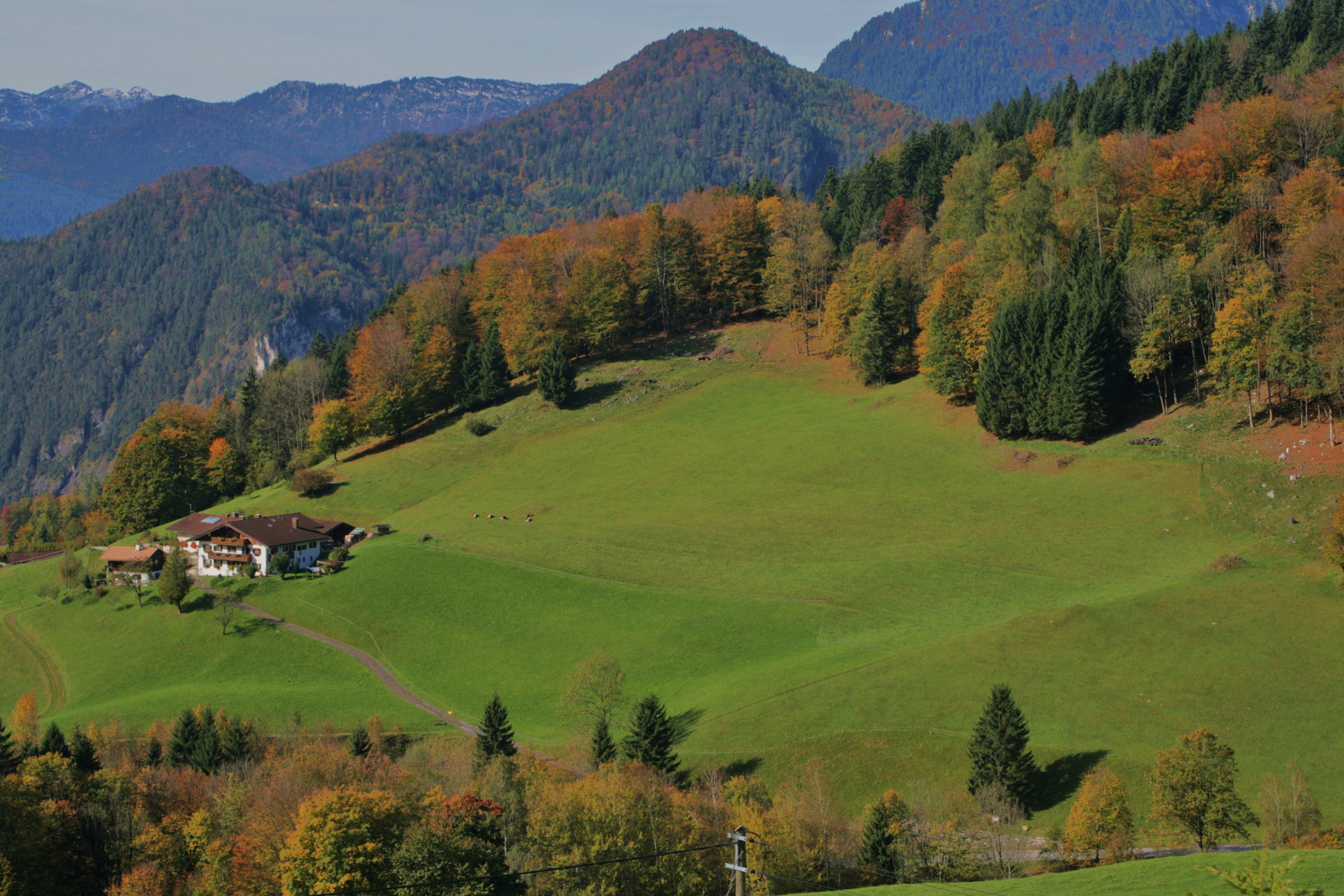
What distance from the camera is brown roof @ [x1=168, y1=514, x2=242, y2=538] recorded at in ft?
306

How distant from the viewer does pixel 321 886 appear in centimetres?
3631

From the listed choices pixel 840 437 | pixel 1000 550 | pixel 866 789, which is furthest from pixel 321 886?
pixel 840 437

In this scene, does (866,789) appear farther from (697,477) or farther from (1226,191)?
(1226,191)

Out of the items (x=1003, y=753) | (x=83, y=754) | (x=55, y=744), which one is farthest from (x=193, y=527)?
(x=1003, y=753)

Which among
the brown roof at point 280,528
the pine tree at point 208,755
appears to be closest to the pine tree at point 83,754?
the pine tree at point 208,755

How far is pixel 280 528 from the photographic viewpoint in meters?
92.2

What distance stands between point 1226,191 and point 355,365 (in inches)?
3886

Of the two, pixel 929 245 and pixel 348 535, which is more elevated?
pixel 929 245

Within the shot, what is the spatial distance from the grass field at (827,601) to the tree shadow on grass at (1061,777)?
159 mm

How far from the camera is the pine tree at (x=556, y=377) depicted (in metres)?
115

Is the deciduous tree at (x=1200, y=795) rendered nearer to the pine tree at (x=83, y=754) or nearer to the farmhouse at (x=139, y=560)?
the pine tree at (x=83, y=754)

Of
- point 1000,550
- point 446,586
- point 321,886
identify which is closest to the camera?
point 321,886

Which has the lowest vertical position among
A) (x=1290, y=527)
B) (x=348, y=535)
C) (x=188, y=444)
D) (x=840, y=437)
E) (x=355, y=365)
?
(x=1290, y=527)

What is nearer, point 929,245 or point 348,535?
point 348,535
